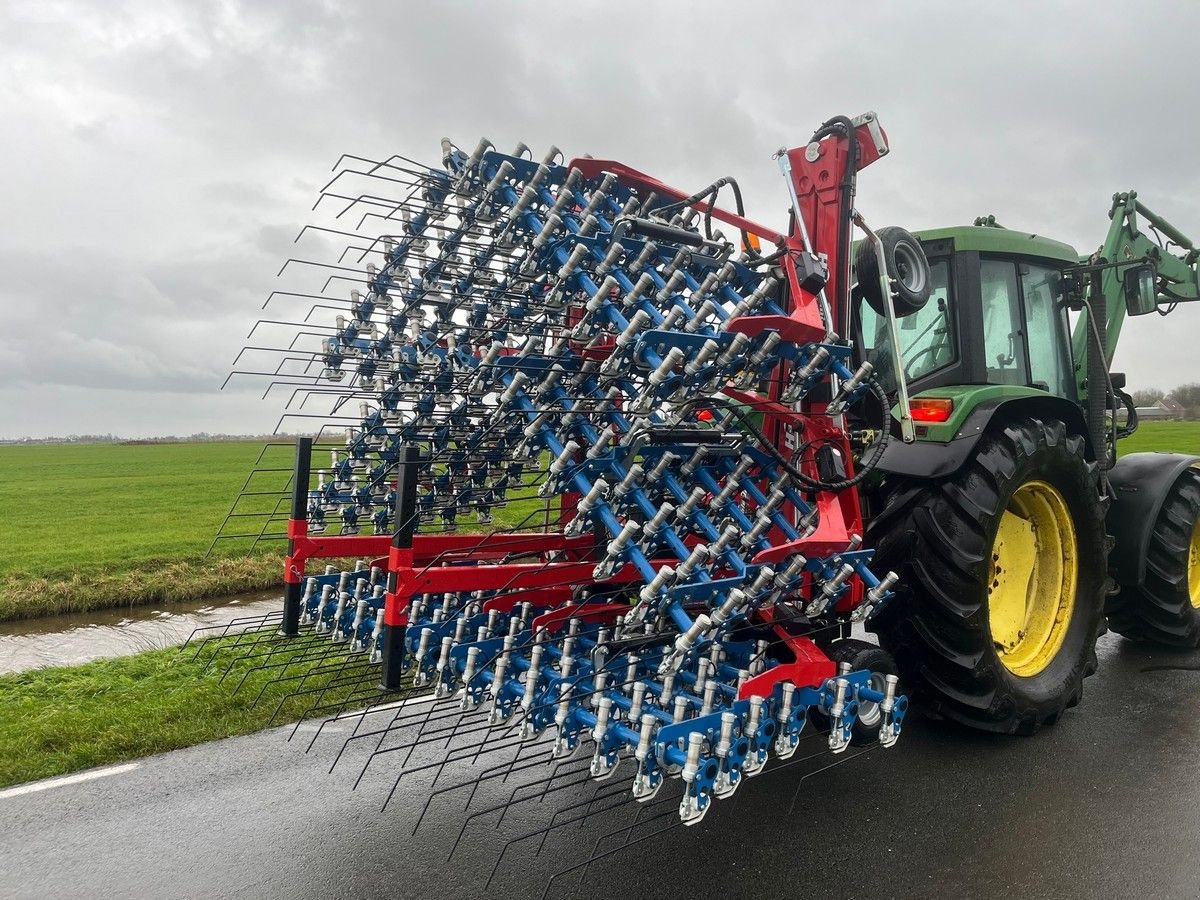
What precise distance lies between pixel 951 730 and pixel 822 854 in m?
1.45

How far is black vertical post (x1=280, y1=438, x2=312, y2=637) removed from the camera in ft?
12.4

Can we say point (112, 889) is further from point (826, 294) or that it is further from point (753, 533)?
point (826, 294)

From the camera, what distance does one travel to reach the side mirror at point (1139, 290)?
5375mm

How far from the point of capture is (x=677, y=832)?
3.08 metres

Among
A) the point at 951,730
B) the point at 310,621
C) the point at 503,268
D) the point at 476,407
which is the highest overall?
the point at 503,268

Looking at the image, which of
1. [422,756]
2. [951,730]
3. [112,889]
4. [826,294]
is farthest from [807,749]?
[112,889]

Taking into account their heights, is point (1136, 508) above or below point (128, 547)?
above

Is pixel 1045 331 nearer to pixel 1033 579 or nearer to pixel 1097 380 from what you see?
pixel 1097 380

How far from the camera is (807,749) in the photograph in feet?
12.7

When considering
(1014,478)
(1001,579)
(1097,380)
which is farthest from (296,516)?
(1097,380)

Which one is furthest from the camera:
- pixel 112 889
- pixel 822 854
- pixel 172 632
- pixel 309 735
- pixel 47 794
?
pixel 172 632

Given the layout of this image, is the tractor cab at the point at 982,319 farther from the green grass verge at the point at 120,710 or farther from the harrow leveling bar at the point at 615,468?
the green grass verge at the point at 120,710

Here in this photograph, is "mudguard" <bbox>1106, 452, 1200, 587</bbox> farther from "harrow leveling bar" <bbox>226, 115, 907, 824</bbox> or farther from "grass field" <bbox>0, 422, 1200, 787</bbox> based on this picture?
"grass field" <bbox>0, 422, 1200, 787</bbox>

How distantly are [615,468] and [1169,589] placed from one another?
13.8ft
